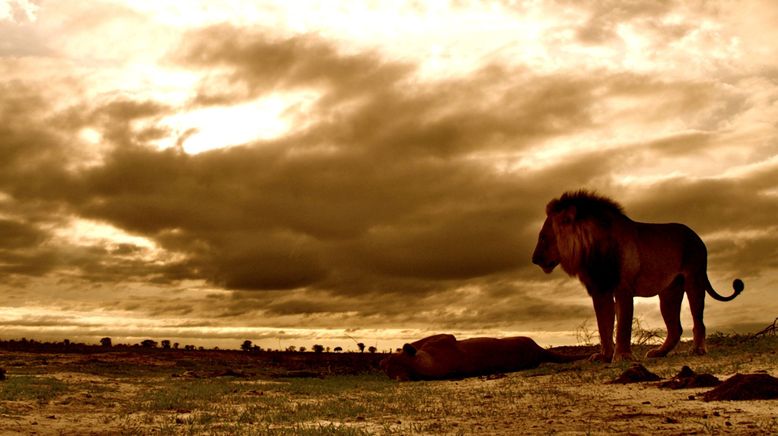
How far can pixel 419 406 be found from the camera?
411 inches

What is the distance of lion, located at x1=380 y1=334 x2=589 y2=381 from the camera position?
1750 centimetres

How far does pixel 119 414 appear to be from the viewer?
10969mm

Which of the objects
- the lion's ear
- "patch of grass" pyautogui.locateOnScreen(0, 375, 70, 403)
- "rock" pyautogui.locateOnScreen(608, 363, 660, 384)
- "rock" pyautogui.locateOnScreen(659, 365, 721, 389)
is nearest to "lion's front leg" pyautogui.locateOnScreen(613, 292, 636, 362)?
the lion's ear

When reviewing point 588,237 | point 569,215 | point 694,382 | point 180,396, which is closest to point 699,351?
point 588,237

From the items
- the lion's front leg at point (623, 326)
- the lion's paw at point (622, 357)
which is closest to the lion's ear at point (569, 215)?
the lion's front leg at point (623, 326)

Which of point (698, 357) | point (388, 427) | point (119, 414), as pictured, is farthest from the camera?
point (698, 357)

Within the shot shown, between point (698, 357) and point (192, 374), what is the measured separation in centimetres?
1360

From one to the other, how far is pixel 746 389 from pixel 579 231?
6.15 meters

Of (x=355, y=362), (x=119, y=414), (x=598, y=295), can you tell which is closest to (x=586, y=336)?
(x=598, y=295)

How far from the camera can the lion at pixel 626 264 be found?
1367cm

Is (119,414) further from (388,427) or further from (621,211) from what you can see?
(621,211)

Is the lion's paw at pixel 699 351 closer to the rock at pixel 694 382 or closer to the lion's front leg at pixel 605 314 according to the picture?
the lion's front leg at pixel 605 314

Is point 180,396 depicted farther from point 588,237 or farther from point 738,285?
point 738,285

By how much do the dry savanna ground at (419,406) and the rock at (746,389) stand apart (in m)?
0.16
